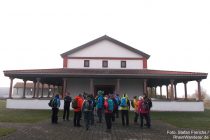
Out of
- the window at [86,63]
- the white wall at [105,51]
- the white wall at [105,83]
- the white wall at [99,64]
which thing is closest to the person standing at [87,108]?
the white wall at [105,83]

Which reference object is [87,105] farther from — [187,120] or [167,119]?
[187,120]

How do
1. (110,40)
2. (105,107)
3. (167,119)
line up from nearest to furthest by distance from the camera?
(105,107)
(167,119)
(110,40)

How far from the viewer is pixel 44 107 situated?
2202 centimetres

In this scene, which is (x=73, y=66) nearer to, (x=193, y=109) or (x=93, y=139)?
(x=193, y=109)

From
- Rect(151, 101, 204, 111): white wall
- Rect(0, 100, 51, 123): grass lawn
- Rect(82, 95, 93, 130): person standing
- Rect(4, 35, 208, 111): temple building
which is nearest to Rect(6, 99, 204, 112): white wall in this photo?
Rect(151, 101, 204, 111): white wall

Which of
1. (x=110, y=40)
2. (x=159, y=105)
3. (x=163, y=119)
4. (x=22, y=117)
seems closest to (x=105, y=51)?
(x=110, y=40)

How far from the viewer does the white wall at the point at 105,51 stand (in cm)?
2684

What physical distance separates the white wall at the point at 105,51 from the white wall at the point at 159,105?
731cm

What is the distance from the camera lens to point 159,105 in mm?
22016

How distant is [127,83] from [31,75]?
34.8 feet

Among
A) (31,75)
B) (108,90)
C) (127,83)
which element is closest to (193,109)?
(127,83)

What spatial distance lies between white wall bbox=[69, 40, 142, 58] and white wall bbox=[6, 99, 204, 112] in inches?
288

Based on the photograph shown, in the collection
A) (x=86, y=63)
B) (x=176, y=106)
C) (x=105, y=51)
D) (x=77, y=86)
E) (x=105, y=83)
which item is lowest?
(x=176, y=106)

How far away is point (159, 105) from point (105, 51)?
9.37m
